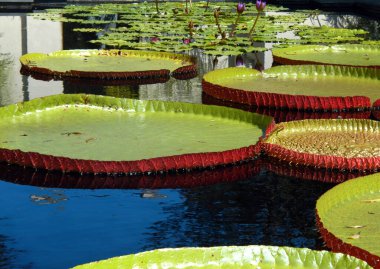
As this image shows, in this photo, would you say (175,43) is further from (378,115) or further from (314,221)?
(314,221)

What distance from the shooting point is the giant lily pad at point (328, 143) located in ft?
13.3

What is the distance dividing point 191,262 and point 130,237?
0.70m

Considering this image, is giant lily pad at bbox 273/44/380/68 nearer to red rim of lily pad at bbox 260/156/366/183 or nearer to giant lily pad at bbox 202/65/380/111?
giant lily pad at bbox 202/65/380/111

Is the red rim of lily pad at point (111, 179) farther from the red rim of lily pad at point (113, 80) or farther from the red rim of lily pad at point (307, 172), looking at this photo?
the red rim of lily pad at point (113, 80)

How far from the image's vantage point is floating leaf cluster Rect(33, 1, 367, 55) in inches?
342

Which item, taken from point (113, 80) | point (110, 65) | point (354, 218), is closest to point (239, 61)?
point (110, 65)

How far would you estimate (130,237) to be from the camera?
317 cm

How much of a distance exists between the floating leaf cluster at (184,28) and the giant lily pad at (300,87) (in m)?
1.70

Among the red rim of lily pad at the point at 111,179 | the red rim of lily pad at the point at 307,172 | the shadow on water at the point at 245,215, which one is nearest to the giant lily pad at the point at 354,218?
the shadow on water at the point at 245,215

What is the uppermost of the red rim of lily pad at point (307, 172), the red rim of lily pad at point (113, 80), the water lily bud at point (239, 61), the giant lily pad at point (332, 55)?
the giant lily pad at point (332, 55)

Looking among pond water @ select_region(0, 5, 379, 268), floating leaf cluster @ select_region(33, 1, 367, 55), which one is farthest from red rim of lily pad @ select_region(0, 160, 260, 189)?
floating leaf cluster @ select_region(33, 1, 367, 55)

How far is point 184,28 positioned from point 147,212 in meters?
6.84

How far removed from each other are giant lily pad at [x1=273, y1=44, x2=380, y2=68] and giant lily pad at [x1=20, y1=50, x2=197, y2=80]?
85 cm

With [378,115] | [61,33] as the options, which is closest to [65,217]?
[378,115]
